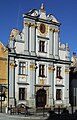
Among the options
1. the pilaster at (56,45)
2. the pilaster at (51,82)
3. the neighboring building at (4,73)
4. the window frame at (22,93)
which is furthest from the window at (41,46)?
the window frame at (22,93)

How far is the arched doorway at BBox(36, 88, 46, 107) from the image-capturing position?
142 feet

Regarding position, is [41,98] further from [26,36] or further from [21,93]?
[26,36]

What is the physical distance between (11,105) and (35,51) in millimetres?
8679

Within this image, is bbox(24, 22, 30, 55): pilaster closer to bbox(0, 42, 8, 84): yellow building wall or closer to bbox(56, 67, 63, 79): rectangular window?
bbox(0, 42, 8, 84): yellow building wall

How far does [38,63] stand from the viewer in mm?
43250

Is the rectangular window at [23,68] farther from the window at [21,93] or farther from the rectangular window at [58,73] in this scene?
the rectangular window at [58,73]

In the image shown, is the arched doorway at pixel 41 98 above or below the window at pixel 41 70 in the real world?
below

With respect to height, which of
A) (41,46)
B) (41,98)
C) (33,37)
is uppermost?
(33,37)

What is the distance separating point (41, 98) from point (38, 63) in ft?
16.5

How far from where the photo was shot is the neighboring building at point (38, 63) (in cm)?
4094

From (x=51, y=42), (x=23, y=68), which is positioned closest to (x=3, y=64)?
(x=23, y=68)

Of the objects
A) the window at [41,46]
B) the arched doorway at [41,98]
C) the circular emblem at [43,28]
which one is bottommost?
the arched doorway at [41,98]

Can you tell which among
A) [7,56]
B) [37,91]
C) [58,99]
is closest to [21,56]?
[7,56]

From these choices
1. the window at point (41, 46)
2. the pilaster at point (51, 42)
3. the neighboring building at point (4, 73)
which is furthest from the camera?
the pilaster at point (51, 42)
